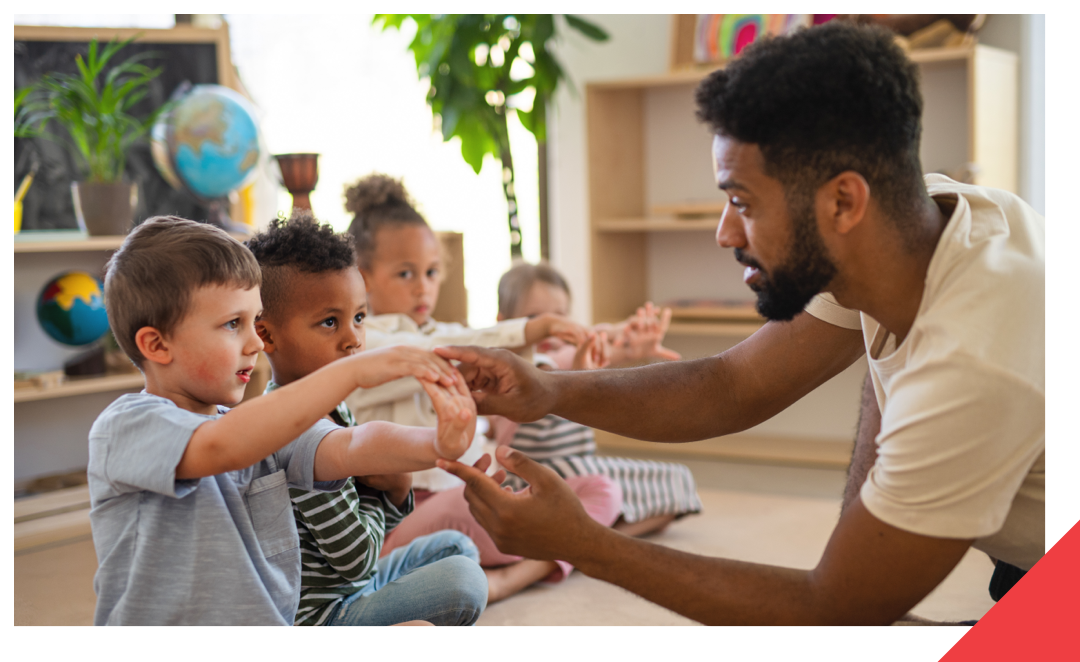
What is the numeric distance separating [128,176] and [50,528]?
1.27 metres

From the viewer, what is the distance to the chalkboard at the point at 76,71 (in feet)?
10.1

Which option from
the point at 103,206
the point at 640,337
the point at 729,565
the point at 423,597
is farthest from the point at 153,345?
the point at 103,206

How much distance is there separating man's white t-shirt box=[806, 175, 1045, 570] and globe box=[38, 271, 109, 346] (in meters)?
2.42

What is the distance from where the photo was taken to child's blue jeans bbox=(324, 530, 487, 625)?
4.63ft

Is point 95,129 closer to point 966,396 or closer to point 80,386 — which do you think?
point 80,386

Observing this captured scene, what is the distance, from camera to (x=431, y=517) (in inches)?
85.1

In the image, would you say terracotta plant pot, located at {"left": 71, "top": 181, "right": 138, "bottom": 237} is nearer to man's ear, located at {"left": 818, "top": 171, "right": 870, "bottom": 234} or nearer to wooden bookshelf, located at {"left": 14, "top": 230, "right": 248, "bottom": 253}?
wooden bookshelf, located at {"left": 14, "top": 230, "right": 248, "bottom": 253}

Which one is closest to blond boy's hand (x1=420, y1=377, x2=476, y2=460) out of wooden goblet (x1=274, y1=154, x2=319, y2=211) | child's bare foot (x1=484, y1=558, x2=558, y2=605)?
child's bare foot (x1=484, y1=558, x2=558, y2=605)

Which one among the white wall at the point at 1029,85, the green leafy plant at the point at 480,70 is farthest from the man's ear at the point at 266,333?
the white wall at the point at 1029,85

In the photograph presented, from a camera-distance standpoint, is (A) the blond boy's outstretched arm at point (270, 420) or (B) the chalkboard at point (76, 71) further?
(B) the chalkboard at point (76, 71)

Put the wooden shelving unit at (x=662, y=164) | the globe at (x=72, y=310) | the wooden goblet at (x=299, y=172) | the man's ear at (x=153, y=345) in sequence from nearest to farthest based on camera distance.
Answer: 1. the man's ear at (x=153, y=345)
2. the wooden goblet at (x=299, y=172)
3. the globe at (x=72, y=310)
4. the wooden shelving unit at (x=662, y=164)

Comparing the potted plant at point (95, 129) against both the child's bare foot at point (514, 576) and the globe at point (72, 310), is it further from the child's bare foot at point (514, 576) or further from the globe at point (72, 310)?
the child's bare foot at point (514, 576)

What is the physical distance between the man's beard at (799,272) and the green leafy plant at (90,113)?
7.69ft

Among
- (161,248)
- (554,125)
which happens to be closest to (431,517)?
(161,248)
